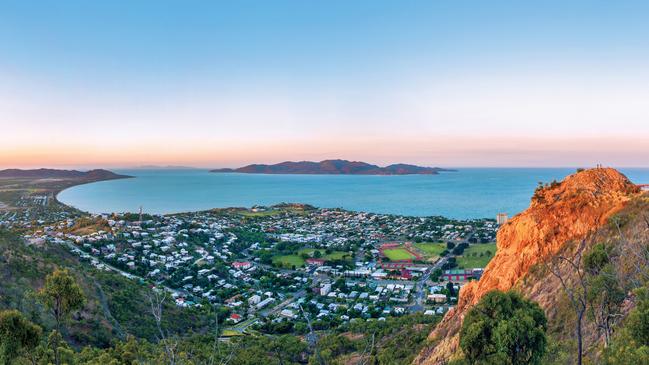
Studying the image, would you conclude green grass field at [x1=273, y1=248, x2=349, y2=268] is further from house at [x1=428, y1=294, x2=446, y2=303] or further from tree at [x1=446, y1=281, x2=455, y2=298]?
house at [x1=428, y1=294, x2=446, y2=303]

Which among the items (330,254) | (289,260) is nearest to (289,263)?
(289,260)

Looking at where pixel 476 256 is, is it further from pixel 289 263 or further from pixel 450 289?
pixel 289 263

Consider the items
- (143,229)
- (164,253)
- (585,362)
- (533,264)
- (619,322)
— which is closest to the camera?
(585,362)

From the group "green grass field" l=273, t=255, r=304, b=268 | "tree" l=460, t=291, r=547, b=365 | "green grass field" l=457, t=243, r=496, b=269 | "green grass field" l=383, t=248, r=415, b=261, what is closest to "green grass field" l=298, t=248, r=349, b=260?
"green grass field" l=273, t=255, r=304, b=268

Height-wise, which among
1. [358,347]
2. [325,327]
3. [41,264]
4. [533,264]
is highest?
[533,264]

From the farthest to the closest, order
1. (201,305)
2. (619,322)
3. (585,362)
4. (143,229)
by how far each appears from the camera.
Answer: (143,229), (201,305), (619,322), (585,362)

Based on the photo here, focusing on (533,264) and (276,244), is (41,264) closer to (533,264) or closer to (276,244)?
(533,264)

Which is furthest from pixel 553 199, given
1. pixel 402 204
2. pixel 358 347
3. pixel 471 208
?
pixel 402 204

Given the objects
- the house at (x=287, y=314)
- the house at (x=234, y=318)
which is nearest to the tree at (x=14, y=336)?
the house at (x=234, y=318)
